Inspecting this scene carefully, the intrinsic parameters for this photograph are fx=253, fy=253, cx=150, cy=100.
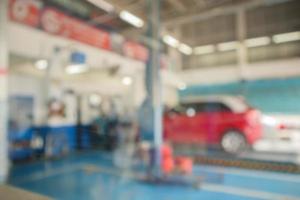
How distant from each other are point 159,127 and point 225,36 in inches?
316

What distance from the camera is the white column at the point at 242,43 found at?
1048 cm

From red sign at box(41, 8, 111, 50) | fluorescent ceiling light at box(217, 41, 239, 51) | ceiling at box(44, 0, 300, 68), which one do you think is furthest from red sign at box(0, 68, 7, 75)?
fluorescent ceiling light at box(217, 41, 239, 51)

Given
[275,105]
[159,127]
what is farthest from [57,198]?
[275,105]

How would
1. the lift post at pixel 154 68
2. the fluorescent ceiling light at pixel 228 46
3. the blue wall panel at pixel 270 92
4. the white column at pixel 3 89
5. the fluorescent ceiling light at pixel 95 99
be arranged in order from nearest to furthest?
the white column at pixel 3 89 < the lift post at pixel 154 68 < the fluorescent ceiling light at pixel 95 99 < the blue wall panel at pixel 270 92 < the fluorescent ceiling light at pixel 228 46

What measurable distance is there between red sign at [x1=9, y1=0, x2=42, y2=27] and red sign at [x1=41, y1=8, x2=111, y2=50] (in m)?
0.16

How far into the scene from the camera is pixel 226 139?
6.13 metres

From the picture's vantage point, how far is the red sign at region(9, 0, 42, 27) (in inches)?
196

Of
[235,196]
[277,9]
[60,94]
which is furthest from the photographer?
[277,9]

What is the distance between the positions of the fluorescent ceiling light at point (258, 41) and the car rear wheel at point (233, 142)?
609 cm

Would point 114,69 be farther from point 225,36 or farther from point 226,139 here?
point 225,36

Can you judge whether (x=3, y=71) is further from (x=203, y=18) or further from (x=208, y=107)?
(x=208, y=107)

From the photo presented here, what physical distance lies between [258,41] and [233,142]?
636 centimetres

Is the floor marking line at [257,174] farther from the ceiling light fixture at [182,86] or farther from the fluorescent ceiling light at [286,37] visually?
Answer: the fluorescent ceiling light at [286,37]

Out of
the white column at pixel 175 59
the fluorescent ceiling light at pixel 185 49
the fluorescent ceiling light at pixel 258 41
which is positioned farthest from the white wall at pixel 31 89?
the fluorescent ceiling light at pixel 258 41
